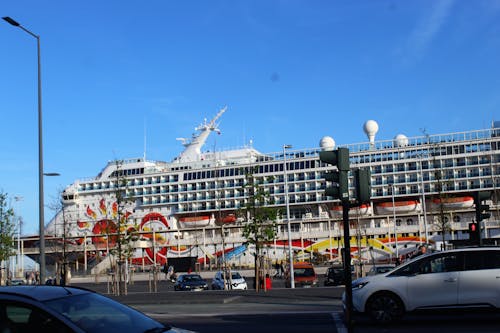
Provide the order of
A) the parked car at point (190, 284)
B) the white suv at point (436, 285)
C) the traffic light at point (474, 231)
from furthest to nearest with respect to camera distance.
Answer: the parked car at point (190, 284), the traffic light at point (474, 231), the white suv at point (436, 285)

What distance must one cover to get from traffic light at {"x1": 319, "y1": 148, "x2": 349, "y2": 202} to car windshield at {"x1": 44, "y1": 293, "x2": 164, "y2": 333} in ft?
14.7

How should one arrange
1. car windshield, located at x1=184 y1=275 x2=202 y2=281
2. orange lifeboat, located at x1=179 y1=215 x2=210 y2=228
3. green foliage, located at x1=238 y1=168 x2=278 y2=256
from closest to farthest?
green foliage, located at x1=238 y1=168 x2=278 y2=256
car windshield, located at x1=184 y1=275 x2=202 y2=281
orange lifeboat, located at x1=179 y1=215 x2=210 y2=228

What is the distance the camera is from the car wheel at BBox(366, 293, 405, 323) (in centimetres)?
1269

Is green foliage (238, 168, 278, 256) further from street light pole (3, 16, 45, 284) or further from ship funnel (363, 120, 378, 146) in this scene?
ship funnel (363, 120, 378, 146)

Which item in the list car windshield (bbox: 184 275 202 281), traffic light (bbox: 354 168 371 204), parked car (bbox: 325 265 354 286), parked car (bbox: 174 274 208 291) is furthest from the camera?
car windshield (bbox: 184 275 202 281)

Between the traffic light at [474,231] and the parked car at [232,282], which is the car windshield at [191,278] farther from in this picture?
the traffic light at [474,231]

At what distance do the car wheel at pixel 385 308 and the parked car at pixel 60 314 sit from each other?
315 inches

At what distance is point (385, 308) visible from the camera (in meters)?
12.8

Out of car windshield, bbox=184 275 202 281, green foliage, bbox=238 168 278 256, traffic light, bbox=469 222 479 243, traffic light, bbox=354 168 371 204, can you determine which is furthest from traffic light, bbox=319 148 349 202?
car windshield, bbox=184 275 202 281

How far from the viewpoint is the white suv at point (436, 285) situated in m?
12.2

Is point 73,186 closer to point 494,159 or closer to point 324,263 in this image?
point 324,263

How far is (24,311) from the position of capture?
5121mm

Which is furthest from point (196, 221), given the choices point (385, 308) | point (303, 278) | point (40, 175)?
point (385, 308)

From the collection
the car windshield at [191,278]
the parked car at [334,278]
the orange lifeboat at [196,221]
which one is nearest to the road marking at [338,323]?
the parked car at [334,278]
